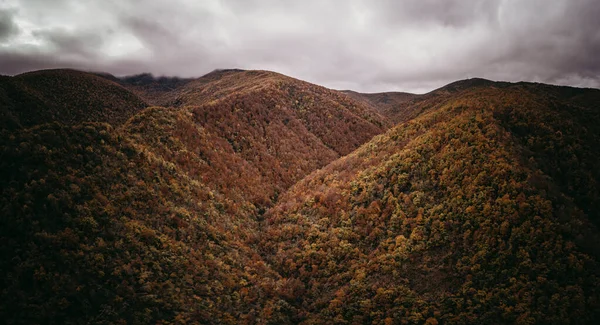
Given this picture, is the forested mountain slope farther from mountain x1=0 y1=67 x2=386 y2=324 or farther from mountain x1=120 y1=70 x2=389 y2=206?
mountain x1=120 y1=70 x2=389 y2=206

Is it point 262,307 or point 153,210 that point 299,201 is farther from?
point 153,210

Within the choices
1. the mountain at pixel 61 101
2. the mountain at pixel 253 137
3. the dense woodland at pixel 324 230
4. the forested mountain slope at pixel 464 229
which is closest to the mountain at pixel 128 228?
the dense woodland at pixel 324 230

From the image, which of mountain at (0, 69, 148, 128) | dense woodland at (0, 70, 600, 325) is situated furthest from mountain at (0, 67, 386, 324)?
mountain at (0, 69, 148, 128)

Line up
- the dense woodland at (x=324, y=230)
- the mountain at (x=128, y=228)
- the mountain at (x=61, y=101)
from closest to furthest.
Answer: the mountain at (x=128, y=228), the dense woodland at (x=324, y=230), the mountain at (x=61, y=101)

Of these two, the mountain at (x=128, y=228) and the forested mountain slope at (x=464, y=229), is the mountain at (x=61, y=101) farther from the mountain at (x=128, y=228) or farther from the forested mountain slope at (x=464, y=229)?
the forested mountain slope at (x=464, y=229)

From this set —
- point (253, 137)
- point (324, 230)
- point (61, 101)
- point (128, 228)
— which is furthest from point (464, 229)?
point (61, 101)

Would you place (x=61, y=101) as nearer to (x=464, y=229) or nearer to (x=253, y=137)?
(x=253, y=137)
